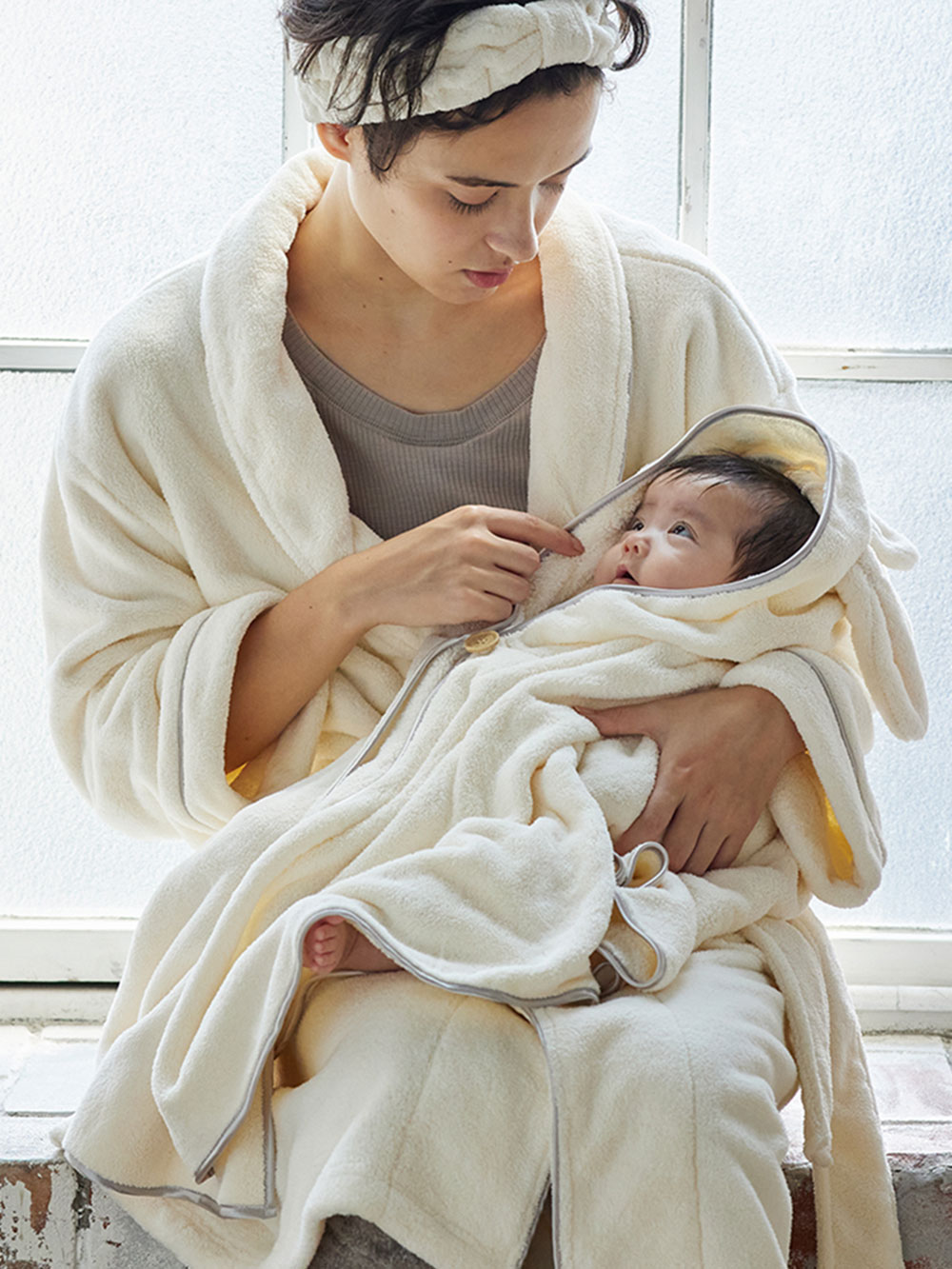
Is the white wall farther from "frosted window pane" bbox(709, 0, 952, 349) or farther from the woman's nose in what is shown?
the woman's nose

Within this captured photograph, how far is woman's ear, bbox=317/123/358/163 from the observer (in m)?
1.31

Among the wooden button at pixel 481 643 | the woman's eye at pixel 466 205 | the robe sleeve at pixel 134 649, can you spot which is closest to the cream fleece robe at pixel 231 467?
the robe sleeve at pixel 134 649

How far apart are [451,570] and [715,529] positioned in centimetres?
26

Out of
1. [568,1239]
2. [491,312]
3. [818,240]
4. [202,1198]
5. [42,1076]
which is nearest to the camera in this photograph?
[568,1239]

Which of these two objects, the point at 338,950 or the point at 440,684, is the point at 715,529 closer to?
the point at 440,684

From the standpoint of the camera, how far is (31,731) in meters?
1.87

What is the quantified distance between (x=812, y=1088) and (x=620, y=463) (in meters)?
0.65

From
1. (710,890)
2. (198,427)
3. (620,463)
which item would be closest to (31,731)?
(198,427)

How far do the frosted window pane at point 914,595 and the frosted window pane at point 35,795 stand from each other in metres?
0.97

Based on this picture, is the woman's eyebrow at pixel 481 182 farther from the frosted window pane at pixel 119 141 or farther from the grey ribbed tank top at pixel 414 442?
the frosted window pane at pixel 119 141

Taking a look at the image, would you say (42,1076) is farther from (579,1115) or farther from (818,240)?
(818,240)

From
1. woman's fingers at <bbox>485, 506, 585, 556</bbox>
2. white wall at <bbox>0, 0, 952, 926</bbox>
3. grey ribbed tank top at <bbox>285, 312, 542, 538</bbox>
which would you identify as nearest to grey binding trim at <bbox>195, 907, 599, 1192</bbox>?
woman's fingers at <bbox>485, 506, 585, 556</bbox>

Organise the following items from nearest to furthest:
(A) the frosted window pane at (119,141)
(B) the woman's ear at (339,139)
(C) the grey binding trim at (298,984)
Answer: (C) the grey binding trim at (298,984) → (B) the woman's ear at (339,139) → (A) the frosted window pane at (119,141)

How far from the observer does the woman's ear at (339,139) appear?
1.31 meters
